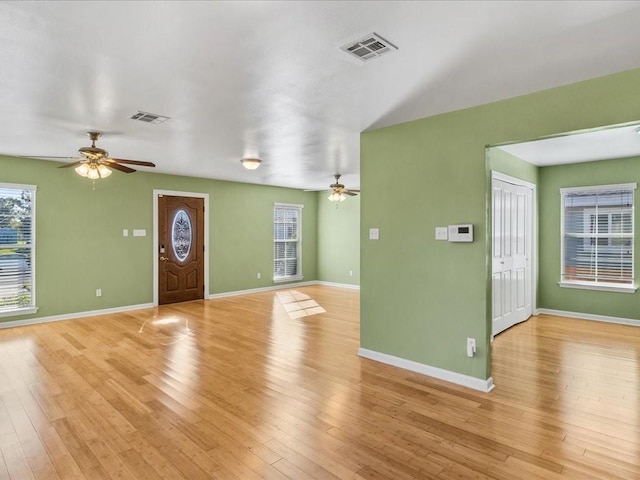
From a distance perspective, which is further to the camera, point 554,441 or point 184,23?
point 554,441

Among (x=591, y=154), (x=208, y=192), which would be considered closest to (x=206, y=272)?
(x=208, y=192)

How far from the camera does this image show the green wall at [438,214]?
2.96 m

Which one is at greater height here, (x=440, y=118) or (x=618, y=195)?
(x=440, y=118)

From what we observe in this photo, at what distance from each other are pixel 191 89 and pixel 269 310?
4483 mm

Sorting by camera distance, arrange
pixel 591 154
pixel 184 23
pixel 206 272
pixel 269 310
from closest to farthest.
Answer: pixel 184 23 → pixel 591 154 → pixel 269 310 → pixel 206 272

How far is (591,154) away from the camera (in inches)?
211

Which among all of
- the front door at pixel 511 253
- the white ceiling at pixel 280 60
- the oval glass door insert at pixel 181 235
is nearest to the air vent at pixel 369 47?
the white ceiling at pixel 280 60

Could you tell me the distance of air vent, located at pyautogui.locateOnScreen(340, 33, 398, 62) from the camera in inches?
88.4

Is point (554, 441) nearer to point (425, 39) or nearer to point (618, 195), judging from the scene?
point (425, 39)

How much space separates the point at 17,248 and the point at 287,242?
5.48 meters

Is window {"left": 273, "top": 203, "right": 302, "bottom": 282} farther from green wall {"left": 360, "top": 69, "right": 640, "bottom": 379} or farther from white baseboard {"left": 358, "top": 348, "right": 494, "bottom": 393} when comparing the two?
white baseboard {"left": 358, "top": 348, "right": 494, "bottom": 393}

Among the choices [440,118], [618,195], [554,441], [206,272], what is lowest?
[554,441]

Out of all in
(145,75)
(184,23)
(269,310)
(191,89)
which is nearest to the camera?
(184,23)

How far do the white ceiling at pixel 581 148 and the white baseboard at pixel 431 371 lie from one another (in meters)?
2.47
